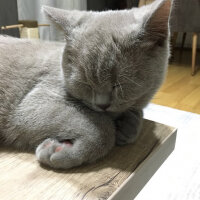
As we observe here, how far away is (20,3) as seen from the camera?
1995 millimetres

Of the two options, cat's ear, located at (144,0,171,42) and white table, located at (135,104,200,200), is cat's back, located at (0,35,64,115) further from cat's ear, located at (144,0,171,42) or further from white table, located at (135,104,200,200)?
white table, located at (135,104,200,200)

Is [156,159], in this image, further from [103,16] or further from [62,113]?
[103,16]

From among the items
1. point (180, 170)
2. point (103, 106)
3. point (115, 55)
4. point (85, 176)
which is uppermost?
point (115, 55)

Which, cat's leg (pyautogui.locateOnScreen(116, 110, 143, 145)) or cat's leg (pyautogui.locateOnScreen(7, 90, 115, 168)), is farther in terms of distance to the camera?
cat's leg (pyautogui.locateOnScreen(116, 110, 143, 145))

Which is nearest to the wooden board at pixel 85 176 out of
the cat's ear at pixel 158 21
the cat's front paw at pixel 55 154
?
the cat's front paw at pixel 55 154

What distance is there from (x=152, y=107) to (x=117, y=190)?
50.7 inches

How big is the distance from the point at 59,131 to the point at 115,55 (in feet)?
0.84

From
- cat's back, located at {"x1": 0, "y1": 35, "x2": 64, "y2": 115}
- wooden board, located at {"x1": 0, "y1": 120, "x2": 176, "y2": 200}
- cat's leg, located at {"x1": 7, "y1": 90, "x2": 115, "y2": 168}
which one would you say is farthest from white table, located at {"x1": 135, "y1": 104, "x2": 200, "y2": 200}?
cat's back, located at {"x1": 0, "y1": 35, "x2": 64, "y2": 115}

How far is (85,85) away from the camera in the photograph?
683 millimetres

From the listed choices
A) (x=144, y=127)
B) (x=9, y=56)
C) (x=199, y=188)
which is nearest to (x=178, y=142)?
(x=199, y=188)

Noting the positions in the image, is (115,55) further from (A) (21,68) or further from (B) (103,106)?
(A) (21,68)

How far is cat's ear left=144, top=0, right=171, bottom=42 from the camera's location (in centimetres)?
59

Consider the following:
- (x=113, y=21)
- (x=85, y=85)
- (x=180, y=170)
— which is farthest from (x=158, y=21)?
(x=180, y=170)

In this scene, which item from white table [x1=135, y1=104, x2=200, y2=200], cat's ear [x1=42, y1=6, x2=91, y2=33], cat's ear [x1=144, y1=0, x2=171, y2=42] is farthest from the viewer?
white table [x1=135, y1=104, x2=200, y2=200]
